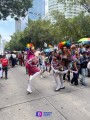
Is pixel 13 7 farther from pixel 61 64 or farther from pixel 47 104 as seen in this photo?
pixel 47 104

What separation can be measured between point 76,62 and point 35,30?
47.3m

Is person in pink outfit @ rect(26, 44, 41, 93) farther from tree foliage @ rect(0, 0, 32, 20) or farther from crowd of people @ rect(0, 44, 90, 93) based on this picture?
tree foliage @ rect(0, 0, 32, 20)

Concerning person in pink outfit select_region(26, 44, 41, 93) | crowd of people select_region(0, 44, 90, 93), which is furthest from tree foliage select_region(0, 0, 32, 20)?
person in pink outfit select_region(26, 44, 41, 93)

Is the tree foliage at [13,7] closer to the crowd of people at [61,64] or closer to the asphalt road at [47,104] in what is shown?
the crowd of people at [61,64]

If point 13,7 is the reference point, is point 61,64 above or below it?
below

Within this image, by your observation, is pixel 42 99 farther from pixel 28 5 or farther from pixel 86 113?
pixel 28 5

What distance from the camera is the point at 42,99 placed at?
9.30m

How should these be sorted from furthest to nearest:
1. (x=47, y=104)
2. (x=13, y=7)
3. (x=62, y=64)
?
(x=13, y=7), (x=62, y=64), (x=47, y=104)

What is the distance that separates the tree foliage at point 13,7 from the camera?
32844mm

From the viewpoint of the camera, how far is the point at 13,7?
33.4 metres

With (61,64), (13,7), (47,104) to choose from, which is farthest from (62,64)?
(13,7)

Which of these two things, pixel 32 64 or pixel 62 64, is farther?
pixel 62 64

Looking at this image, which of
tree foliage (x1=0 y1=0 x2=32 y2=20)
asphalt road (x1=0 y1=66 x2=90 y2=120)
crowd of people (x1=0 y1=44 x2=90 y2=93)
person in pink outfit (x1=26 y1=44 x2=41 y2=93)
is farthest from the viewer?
tree foliage (x1=0 y1=0 x2=32 y2=20)

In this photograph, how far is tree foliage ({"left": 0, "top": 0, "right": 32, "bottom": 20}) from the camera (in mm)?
32844
